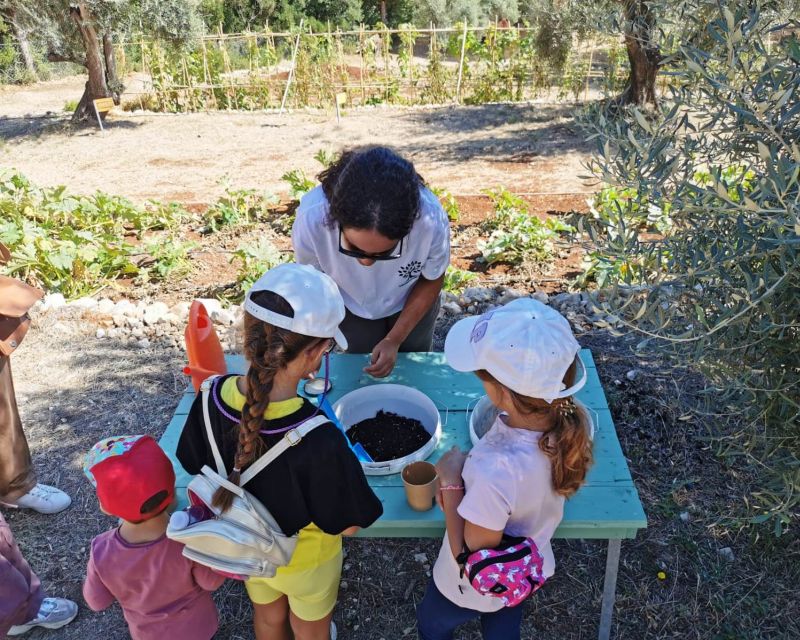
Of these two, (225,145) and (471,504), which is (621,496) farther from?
(225,145)

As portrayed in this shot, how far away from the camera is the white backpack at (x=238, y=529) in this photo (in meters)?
1.49

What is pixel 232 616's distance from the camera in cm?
243

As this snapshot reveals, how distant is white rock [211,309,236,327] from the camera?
170 inches

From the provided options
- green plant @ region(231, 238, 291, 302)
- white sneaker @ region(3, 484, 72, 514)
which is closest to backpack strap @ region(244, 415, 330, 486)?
white sneaker @ region(3, 484, 72, 514)

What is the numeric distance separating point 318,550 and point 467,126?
9311mm

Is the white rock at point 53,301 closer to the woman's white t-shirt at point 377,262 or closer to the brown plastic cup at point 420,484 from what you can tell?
the woman's white t-shirt at point 377,262

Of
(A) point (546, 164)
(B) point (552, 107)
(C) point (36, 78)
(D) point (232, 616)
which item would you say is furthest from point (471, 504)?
(C) point (36, 78)

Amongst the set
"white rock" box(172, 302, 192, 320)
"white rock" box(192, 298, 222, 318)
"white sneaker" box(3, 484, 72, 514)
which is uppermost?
"white rock" box(192, 298, 222, 318)

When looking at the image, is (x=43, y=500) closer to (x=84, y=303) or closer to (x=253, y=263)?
(x=84, y=303)

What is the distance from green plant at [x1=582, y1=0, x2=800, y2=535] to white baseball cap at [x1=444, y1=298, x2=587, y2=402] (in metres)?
0.22

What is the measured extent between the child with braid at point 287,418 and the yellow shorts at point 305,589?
0.70 ft

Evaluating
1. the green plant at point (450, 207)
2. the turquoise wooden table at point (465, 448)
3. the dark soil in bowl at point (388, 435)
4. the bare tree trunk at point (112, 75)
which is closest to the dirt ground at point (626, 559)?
the turquoise wooden table at point (465, 448)

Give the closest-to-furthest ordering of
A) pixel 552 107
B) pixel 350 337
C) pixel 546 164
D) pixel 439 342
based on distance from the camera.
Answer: pixel 350 337 → pixel 439 342 → pixel 546 164 → pixel 552 107

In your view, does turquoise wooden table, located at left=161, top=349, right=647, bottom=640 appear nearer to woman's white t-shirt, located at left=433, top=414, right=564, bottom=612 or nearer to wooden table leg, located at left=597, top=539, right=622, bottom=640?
wooden table leg, located at left=597, top=539, right=622, bottom=640
